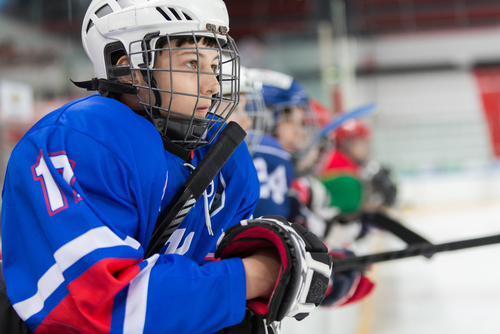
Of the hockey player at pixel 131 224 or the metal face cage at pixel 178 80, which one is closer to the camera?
the hockey player at pixel 131 224

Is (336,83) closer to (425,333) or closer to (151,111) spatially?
(425,333)

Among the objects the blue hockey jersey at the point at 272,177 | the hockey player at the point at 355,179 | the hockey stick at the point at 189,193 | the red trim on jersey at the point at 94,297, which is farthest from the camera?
the hockey player at the point at 355,179

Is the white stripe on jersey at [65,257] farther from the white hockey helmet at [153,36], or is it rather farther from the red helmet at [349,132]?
the red helmet at [349,132]

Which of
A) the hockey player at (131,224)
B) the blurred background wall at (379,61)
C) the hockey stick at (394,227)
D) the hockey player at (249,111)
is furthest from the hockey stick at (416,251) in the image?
the blurred background wall at (379,61)

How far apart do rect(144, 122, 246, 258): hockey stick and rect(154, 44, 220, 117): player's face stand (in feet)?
0.27

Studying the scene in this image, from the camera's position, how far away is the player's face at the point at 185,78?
2.56ft

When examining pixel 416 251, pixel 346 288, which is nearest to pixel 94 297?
pixel 346 288

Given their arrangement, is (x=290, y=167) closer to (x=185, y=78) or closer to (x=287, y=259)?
(x=185, y=78)

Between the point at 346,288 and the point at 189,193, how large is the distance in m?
0.76

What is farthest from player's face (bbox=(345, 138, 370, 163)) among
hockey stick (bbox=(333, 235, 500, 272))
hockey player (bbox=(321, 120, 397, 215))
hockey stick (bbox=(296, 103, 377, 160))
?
hockey stick (bbox=(333, 235, 500, 272))

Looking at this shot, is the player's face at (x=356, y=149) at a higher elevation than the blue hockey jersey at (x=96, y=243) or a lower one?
lower

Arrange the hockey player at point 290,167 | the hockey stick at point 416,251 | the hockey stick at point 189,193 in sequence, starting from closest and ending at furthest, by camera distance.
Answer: the hockey stick at point 189,193, the hockey stick at point 416,251, the hockey player at point 290,167

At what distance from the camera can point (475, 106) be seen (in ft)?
32.9

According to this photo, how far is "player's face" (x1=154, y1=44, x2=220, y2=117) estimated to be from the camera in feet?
2.56
